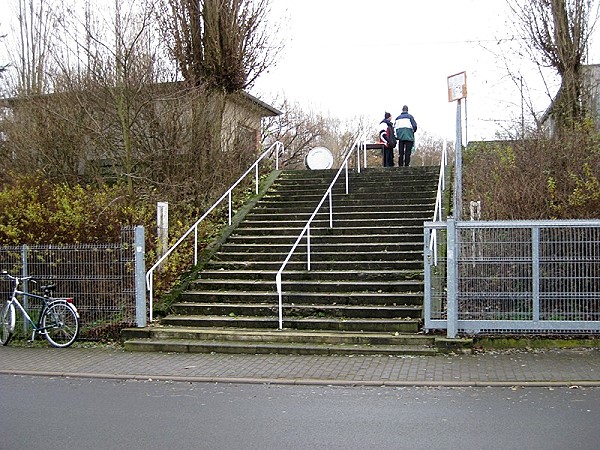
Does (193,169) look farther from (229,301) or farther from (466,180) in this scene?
(466,180)

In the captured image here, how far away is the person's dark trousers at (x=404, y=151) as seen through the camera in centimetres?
1806

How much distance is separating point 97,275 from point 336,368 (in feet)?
16.6

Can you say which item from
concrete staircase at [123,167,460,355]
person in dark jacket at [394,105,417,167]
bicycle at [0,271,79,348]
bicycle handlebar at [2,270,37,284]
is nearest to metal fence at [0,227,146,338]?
bicycle handlebar at [2,270,37,284]

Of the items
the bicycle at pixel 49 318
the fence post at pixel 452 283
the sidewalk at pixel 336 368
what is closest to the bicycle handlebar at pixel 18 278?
the bicycle at pixel 49 318

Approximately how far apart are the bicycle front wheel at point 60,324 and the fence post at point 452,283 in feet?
20.2

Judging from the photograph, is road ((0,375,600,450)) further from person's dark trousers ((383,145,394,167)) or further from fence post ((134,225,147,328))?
person's dark trousers ((383,145,394,167))

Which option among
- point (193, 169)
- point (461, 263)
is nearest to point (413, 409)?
point (461, 263)

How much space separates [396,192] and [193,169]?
506 centimetres

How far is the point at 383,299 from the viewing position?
11.1 meters

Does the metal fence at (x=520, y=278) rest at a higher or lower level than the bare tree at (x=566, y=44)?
lower

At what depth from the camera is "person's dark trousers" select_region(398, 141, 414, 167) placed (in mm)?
18062

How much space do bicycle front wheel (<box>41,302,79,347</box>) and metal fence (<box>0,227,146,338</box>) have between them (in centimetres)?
40

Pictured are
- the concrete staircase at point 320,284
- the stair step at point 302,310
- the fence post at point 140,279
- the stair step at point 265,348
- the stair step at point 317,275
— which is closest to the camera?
the stair step at point 265,348

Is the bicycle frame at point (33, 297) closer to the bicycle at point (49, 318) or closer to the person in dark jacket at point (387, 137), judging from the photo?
the bicycle at point (49, 318)
